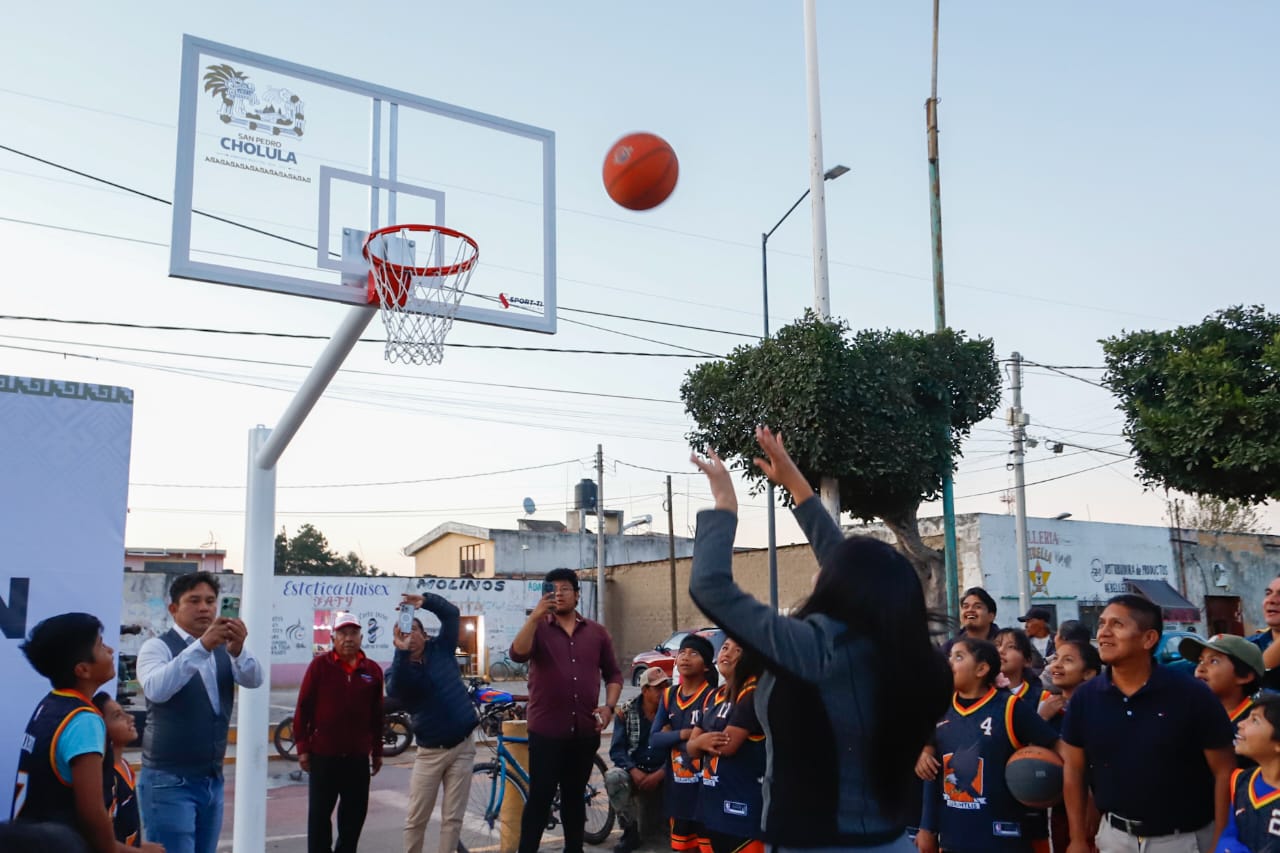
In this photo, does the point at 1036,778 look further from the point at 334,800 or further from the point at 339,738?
the point at 334,800

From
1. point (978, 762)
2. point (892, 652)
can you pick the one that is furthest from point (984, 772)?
point (892, 652)

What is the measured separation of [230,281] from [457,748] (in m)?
3.50

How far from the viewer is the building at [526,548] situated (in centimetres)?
4209

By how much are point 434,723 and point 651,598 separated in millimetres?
29314

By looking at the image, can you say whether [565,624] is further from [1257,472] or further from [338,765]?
[1257,472]

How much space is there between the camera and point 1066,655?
576 cm

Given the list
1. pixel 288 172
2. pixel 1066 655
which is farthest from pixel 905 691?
pixel 288 172

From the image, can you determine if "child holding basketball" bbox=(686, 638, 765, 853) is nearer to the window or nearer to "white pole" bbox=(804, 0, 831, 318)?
"white pole" bbox=(804, 0, 831, 318)

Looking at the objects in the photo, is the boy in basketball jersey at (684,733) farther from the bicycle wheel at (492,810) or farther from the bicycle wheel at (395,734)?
the bicycle wheel at (395,734)

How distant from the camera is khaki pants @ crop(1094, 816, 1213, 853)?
14.0ft

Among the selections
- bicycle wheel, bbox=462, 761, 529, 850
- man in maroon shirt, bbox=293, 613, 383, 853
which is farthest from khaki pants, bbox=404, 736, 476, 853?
bicycle wheel, bbox=462, 761, 529, 850

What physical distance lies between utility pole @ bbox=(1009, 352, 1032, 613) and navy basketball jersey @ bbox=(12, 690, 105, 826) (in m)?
21.2

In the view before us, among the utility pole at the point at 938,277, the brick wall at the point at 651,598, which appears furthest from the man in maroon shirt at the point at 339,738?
the brick wall at the point at 651,598

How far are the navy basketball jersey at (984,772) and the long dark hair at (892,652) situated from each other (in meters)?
2.63
